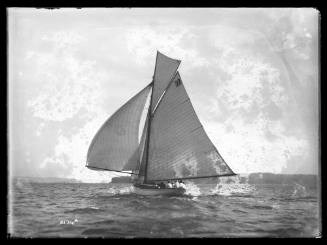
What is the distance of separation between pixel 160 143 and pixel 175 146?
0.64 metres

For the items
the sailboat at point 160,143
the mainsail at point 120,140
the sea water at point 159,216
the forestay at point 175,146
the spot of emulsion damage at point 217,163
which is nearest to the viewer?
the sea water at point 159,216

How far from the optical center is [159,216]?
12828 millimetres

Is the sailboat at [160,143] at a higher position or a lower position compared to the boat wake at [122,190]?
higher

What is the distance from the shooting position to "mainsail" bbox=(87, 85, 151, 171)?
44.6ft

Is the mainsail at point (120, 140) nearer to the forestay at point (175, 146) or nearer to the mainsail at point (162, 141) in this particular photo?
the mainsail at point (162, 141)

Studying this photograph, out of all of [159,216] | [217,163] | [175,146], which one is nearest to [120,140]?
[175,146]

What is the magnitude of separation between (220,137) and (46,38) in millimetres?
6252

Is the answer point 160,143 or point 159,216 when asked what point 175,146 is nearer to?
point 160,143

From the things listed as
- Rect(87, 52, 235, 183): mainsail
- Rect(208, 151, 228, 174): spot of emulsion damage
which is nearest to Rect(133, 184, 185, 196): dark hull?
Rect(87, 52, 235, 183): mainsail

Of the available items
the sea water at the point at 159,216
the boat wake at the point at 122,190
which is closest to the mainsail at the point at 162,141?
the boat wake at the point at 122,190

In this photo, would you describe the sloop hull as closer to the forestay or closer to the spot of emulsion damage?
the forestay

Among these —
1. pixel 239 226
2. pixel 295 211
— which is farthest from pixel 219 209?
pixel 295 211

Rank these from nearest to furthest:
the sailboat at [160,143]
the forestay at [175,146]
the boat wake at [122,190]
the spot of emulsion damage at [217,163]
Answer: the spot of emulsion damage at [217,163], the sailboat at [160,143], the forestay at [175,146], the boat wake at [122,190]

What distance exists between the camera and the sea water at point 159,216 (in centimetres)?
1229
